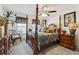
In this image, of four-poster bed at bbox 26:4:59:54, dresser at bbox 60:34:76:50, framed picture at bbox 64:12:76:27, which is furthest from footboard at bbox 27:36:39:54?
framed picture at bbox 64:12:76:27

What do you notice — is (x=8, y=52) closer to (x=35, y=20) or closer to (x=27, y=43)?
(x=27, y=43)

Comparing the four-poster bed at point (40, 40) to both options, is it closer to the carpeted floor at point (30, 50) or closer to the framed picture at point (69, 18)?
the carpeted floor at point (30, 50)

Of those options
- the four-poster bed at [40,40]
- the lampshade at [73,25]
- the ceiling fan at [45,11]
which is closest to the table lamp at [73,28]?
the lampshade at [73,25]

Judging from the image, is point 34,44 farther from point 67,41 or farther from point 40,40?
point 67,41

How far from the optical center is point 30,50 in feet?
5.70

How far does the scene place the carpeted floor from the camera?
1715 millimetres

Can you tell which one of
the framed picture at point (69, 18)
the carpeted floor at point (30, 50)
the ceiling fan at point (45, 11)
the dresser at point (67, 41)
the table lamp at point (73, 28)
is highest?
the ceiling fan at point (45, 11)

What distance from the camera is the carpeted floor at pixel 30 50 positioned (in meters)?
1.71

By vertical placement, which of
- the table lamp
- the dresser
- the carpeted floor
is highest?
the table lamp

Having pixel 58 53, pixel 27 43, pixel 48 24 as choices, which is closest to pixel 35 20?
pixel 48 24

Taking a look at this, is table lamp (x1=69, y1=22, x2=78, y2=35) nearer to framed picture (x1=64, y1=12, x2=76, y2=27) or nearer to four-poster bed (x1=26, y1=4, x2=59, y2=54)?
framed picture (x1=64, y1=12, x2=76, y2=27)

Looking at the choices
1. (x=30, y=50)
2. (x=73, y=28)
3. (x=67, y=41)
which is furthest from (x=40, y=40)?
(x=73, y=28)

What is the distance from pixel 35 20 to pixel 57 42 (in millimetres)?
487

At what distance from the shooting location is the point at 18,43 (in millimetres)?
1711
